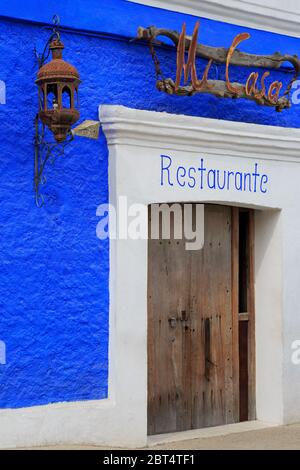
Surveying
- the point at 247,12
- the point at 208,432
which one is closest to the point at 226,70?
the point at 247,12

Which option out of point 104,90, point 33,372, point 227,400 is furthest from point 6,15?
point 227,400

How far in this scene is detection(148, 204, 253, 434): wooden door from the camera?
8.74 m

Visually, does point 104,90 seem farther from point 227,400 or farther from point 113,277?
point 227,400

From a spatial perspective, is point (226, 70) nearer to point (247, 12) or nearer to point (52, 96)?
point (247, 12)

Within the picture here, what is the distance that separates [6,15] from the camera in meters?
7.44

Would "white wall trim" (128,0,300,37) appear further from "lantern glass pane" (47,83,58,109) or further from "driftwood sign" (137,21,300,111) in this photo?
"lantern glass pane" (47,83,58,109)

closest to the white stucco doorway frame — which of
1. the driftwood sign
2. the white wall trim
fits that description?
the driftwood sign

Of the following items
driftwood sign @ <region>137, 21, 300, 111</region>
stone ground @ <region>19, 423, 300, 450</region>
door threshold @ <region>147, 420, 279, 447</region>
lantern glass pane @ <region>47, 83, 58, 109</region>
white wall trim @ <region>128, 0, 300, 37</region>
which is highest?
white wall trim @ <region>128, 0, 300, 37</region>

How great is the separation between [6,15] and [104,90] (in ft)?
3.47

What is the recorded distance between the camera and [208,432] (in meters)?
8.92

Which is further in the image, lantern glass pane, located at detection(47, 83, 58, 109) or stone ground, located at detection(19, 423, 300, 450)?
stone ground, located at detection(19, 423, 300, 450)

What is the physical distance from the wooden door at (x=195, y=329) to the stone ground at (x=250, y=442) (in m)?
0.41

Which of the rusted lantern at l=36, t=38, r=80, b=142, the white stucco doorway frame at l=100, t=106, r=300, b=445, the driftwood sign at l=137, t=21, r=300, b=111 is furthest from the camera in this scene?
the driftwood sign at l=137, t=21, r=300, b=111

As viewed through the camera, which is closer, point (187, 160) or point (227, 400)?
point (187, 160)
